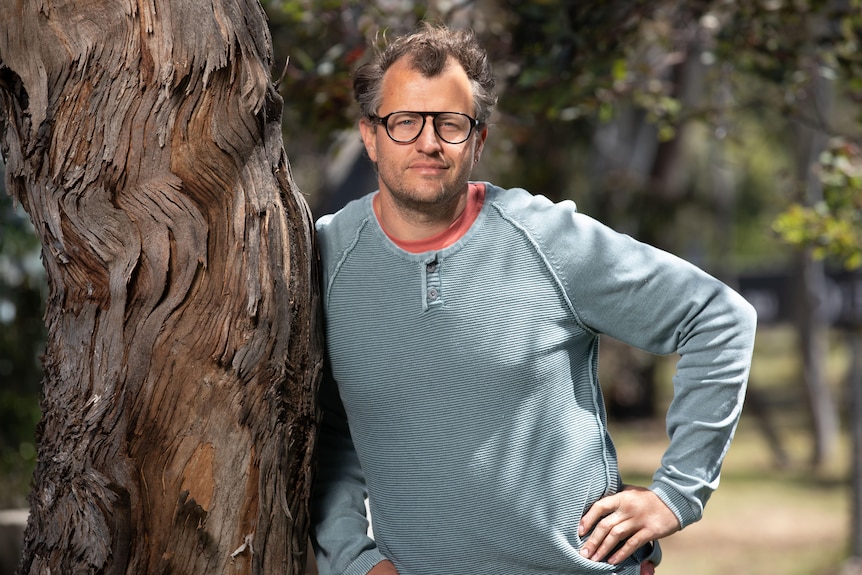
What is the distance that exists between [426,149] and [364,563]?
1027mm

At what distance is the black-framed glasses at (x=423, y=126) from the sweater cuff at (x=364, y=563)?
102cm

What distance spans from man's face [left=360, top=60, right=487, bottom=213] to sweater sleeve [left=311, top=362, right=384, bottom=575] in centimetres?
54

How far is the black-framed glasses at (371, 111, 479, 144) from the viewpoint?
2539 millimetres

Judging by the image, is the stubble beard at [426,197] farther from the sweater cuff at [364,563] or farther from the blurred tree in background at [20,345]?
the blurred tree in background at [20,345]

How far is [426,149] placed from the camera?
251cm

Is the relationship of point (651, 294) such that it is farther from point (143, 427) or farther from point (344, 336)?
point (143, 427)

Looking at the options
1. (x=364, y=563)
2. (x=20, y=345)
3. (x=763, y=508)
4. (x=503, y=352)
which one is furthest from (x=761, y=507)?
(x=503, y=352)

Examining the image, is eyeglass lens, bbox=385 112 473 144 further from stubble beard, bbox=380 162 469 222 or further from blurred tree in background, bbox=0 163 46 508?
blurred tree in background, bbox=0 163 46 508

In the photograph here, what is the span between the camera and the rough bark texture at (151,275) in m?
2.31

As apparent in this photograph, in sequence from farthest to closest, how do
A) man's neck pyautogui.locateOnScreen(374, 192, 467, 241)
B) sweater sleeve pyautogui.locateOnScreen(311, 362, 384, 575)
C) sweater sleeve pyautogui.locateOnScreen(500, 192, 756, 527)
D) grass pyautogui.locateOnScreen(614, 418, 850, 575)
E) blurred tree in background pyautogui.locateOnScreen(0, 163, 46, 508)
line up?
grass pyautogui.locateOnScreen(614, 418, 850, 575), blurred tree in background pyautogui.locateOnScreen(0, 163, 46, 508), sweater sleeve pyautogui.locateOnScreen(311, 362, 384, 575), man's neck pyautogui.locateOnScreen(374, 192, 467, 241), sweater sleeve pyautogui.locateOnScreen(500, 192, 756, 527)

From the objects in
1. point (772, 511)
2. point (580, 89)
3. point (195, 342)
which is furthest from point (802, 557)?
point (195, 342)

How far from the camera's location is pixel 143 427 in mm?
2377

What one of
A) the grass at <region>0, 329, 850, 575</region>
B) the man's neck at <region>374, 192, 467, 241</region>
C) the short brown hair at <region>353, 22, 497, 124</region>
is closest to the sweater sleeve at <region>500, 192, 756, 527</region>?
the man's neck at <region>374, 192, 467, 241</region>

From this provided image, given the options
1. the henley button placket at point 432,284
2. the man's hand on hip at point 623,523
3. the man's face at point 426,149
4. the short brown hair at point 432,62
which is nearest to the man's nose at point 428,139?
the man's face at point 426,149
